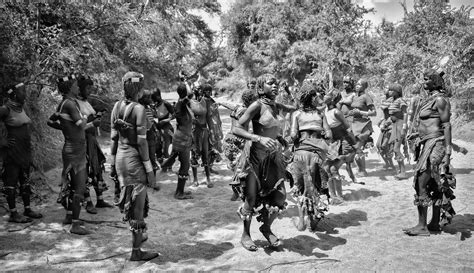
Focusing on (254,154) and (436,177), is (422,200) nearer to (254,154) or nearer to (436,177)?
(436,177)

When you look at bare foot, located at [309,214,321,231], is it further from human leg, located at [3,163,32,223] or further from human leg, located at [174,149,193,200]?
human leg, located at [3,163,32,223]

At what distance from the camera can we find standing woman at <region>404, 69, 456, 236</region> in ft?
14.9

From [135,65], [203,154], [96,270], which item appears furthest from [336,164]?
[135,65]

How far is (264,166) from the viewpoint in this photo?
4359 millimetres

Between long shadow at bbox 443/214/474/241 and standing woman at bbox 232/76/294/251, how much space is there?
2283 mm

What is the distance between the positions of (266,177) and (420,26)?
20681 millimetres

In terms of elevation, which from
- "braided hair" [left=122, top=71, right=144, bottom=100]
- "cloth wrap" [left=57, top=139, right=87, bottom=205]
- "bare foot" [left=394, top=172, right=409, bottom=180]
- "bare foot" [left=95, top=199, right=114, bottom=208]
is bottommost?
"bare foot" [left=95, top=199, right=114, bottom=208]

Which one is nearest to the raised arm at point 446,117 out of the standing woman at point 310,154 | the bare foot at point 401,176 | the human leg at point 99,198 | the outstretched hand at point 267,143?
the standing woman at point 310,154

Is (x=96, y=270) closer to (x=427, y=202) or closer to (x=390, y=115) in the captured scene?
(x=427, y=202)

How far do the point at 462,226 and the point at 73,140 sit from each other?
17.5 ft

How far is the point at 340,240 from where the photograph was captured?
474cm

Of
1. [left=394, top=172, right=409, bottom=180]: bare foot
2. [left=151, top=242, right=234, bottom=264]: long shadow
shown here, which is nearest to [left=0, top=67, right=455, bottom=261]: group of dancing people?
[left=151, top=242, right=234, bottom=264]: long shadow

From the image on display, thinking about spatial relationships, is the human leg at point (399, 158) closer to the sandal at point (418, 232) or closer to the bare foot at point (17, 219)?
the sandal at point (418, 232)

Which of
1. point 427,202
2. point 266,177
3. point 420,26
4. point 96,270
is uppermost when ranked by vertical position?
point 420,26
